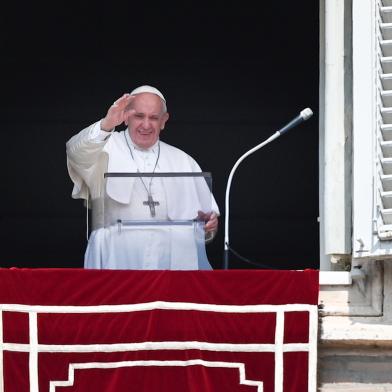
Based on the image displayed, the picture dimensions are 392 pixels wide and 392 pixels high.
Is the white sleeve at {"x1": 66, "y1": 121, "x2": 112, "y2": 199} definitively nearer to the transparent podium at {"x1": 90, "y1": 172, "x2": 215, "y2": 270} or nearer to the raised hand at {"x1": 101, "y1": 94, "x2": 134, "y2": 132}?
the raised hand at {"x1": 101, "y1": 94, "x2": 134, "y2": 132}

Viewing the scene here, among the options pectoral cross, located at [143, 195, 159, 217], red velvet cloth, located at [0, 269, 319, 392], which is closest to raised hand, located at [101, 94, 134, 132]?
pectoral cross, located at [143, 195, 159, 217]

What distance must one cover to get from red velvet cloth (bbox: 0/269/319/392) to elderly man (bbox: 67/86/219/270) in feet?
1.72

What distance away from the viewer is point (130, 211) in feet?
29.3

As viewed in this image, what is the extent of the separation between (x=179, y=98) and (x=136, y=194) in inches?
78.0

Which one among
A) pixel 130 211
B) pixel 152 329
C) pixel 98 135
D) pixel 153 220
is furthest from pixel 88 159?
pixel 152 329

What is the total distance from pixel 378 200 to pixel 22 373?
62.3 inches

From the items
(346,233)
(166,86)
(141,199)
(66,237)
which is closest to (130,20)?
(166,86)

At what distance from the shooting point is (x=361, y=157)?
824 centimetres

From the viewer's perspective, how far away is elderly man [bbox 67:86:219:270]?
8781 mm

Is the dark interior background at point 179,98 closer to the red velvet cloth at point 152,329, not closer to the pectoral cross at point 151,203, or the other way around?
the pectoral cross at point 151,203

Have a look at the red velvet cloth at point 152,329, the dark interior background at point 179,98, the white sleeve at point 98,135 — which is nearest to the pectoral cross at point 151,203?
the white sleeve at point 98,135

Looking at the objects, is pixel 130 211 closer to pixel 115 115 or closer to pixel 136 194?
pixel 136 194

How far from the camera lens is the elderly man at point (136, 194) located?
878 cm

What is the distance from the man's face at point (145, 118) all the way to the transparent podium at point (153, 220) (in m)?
0.48
